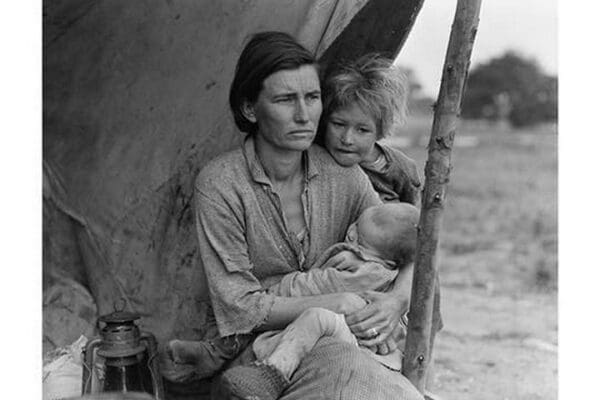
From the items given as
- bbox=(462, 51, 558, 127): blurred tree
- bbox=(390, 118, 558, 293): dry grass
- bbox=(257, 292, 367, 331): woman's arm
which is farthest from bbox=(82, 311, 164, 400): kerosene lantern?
bbox=(390, 118, 558, 293): dry grass

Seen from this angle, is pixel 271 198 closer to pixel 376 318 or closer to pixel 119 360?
pixel 376 318

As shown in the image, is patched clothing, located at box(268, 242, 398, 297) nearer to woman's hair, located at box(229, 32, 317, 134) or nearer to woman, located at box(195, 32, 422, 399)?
woman, located at box(195, 32, 422, 399)

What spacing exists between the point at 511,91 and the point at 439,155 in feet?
8.25

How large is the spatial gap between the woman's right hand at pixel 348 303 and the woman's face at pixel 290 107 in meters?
0.36

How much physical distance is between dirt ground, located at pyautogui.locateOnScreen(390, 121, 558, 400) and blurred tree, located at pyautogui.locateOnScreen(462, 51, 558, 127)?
0.51 feet

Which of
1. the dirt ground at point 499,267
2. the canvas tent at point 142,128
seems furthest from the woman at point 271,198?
the dirt ground at point 499,267

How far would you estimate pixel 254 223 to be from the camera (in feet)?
7.17

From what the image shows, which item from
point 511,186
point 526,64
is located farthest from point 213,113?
point 511,186

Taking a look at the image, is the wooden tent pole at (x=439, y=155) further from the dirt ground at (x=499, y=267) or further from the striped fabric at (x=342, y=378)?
the dirt ground at (x=499, y=267)

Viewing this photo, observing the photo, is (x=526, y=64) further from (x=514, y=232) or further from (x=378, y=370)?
(x=378, y=370)

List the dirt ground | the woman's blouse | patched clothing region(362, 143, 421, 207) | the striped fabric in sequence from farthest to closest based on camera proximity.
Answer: the dirt ground < patched clothing region(362, 143, 421, 207) < the woman's blouse < the striped fabric

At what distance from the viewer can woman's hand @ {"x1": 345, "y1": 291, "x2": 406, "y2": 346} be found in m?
2.13

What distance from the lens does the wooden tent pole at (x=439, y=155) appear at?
2.05 metres
